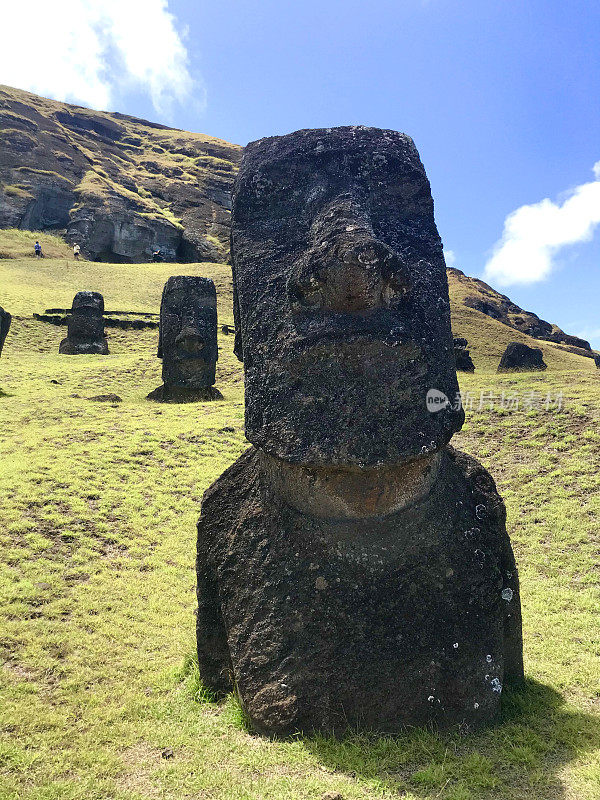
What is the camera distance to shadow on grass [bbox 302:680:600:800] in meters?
2.59

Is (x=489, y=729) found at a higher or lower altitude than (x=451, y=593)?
lower

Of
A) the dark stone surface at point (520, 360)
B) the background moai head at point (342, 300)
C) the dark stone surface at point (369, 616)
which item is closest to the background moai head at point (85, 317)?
the dark stone surface at point (520, 360)

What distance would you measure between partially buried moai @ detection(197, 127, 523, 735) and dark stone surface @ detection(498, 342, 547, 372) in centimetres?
2069

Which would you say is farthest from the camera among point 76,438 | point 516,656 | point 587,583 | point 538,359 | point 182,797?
point 538,359

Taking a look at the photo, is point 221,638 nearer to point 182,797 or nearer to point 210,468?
point 182,797

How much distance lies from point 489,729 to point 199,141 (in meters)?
97.0

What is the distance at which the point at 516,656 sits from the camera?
3.54m

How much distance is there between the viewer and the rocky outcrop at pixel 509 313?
53.6 meters

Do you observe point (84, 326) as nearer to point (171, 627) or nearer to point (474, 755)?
point (171, 627)

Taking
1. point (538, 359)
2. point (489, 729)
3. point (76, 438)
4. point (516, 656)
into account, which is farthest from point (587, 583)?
point (538, 359)

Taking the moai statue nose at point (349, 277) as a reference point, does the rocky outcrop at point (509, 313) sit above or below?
above

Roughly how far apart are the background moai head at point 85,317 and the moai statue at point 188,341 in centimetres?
745

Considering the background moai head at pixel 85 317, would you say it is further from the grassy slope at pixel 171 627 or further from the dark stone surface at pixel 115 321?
the grassy slope at pixel 171 627

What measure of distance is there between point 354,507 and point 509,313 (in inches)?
2524
